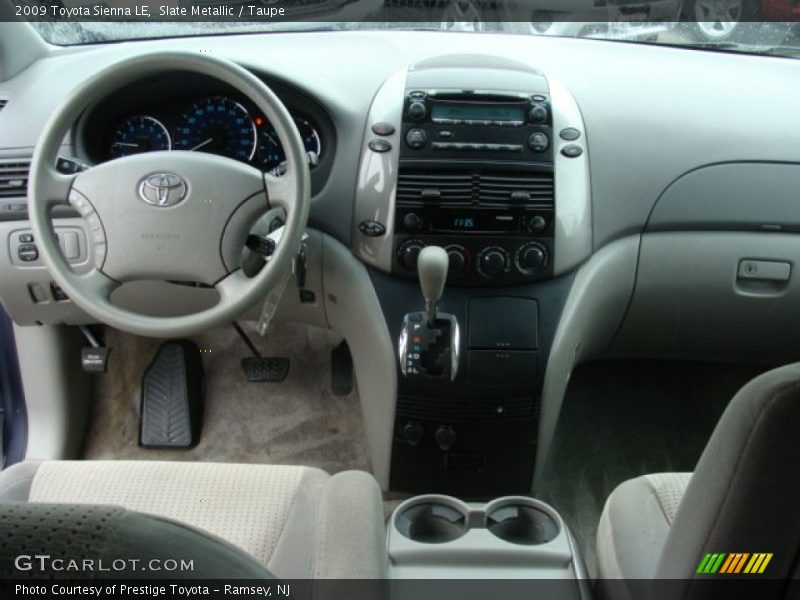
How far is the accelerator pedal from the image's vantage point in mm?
2320

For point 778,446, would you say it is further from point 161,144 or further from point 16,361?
point 16,361

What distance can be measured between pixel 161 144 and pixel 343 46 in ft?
1.61

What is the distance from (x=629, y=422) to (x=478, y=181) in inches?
39.5

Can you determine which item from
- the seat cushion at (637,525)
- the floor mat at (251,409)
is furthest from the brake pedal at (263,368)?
the seat cushion at (637,525)

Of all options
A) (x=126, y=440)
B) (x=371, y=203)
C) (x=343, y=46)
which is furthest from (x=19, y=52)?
(x=126, y=440)

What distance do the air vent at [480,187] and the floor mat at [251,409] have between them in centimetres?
78

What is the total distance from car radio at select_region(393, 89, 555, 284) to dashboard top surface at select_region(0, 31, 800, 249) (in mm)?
128

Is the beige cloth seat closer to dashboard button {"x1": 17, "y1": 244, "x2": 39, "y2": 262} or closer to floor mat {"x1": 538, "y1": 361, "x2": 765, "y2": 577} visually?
floor mat {"x1": 538, "y1": 361, "x2": 765, "y2": 577}

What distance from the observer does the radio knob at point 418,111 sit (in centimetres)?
175

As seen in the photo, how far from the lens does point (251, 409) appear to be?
2.38m

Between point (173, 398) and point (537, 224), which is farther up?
point (537, 224)

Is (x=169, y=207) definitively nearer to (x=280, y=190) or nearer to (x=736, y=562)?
(x=280, y=190)

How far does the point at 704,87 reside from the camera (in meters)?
1.86

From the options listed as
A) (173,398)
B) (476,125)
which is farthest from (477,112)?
(173,398)
